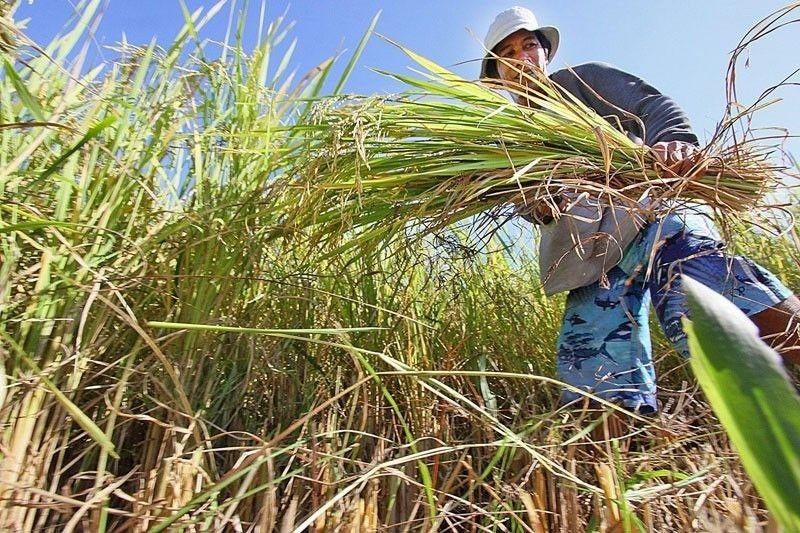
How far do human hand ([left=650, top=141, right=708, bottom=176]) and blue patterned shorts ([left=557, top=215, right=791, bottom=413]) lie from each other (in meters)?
0.19

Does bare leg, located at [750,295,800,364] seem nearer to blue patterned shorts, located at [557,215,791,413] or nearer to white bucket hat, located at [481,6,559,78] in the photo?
blue patterned shorts, located at [557,215,791,413]

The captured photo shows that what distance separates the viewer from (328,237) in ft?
3.13

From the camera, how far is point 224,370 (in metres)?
0.91

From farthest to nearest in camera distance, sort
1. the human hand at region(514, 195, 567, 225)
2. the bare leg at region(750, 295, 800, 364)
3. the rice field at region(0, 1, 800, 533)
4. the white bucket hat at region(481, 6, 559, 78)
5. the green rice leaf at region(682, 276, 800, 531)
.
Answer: the white bucket hat at region(481, 6, 559, 78) < the bare leg at region(750, 295, 800, 364) < the human hand at region(514, 195, 567, 225) < the rice field at region(0, 1, 800, 533) < the green rice leaf at region(682, 276, 800, 531)

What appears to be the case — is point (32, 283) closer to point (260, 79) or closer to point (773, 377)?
point (260, 79)

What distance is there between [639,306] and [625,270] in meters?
0.09

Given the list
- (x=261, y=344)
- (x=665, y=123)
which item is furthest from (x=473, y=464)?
(x=665, y=123)

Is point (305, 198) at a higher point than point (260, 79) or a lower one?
lower

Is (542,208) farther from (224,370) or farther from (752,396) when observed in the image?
(752,396)

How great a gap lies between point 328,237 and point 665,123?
66 centimetres

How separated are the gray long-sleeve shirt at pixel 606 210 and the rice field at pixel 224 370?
0.71 feet

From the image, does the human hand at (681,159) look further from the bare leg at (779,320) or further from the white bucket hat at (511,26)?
the white bucket hat at (511,26)

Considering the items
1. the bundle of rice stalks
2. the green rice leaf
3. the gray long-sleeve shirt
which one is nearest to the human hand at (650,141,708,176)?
the bundle of rice stalks

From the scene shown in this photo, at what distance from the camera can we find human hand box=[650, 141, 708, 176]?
0.88 meters
